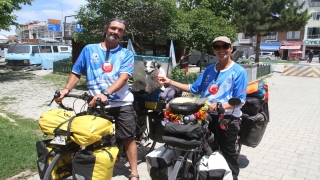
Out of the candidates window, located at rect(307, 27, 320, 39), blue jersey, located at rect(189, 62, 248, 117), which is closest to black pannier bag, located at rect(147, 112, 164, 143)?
blue jersey, located at rect(189, 62, 248, 117)

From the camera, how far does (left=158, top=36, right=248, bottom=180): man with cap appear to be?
293 centimetres

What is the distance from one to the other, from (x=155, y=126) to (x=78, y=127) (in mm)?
1616

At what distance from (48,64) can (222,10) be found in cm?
1252

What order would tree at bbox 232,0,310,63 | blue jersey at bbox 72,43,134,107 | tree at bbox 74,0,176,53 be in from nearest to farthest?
blue jersey at bbox 72,43,134,107 → tree at bbox 74,0,176,53 → tree at bbox 232,0,310,63

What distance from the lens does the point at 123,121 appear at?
329 cm

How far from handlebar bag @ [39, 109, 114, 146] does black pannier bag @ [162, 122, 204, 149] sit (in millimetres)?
607

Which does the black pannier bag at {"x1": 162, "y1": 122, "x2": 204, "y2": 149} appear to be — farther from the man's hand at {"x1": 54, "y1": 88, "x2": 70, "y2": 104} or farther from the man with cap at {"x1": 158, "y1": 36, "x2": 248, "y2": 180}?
the man's hand at {"x1": 54, "y1": 88, "x2": 70, "y2": 104}

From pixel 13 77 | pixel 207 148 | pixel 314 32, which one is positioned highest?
pixel 314 32

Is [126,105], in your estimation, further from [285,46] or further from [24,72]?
[285,46]

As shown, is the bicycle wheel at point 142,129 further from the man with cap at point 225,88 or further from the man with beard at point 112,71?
the man with cap at point 225,88

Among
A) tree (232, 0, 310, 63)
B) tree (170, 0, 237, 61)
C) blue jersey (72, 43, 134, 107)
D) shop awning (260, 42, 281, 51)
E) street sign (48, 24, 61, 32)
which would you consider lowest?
blue jersey (72, 43, 134, 107)

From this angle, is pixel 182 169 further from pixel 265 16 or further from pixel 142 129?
pixel 265 16

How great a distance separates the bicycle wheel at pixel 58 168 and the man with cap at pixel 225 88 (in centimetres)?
132

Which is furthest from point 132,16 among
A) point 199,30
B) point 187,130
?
point 187,130
